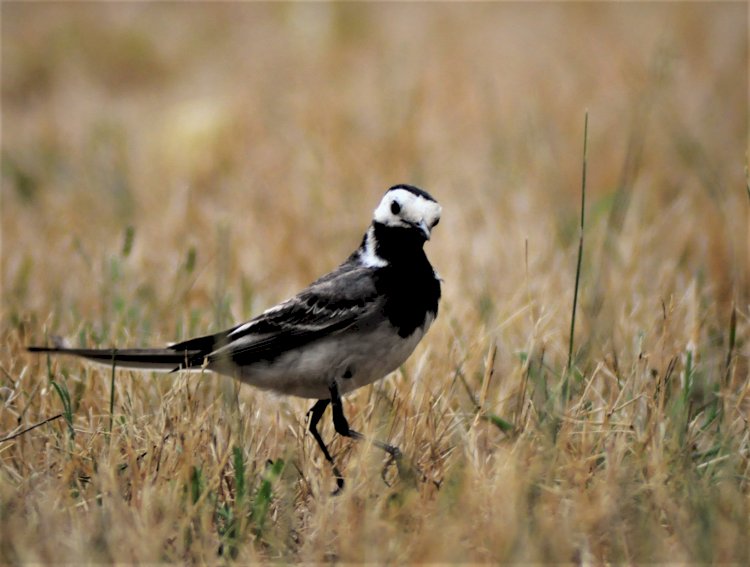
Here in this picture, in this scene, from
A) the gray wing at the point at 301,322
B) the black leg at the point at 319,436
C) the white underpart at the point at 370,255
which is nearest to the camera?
the black leg at the point at 319,436

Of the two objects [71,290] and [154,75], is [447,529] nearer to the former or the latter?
[71,290]

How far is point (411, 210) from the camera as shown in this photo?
11.1 ft

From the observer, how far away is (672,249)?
538 centimetres

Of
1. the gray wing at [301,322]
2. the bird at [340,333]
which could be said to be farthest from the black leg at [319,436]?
the gray wing at [301,322]

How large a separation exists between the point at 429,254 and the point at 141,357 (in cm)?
257

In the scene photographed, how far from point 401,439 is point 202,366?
2.35 feet

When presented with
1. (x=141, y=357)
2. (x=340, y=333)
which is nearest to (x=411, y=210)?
(x=340, y=333)

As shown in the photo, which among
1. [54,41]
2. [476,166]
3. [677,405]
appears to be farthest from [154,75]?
[677,405]

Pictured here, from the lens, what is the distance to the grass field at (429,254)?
2.78m

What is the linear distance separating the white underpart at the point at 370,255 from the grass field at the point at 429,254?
0.47m

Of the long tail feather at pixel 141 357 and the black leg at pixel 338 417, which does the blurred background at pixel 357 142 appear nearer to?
the long tail feather at pixel 141 357

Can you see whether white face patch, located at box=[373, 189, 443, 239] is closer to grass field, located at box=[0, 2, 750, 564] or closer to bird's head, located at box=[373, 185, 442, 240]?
bird's head, located at box=[373, 185, 442, 240]

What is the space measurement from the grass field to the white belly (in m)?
0.18

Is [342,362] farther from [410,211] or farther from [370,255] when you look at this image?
[410,211]
